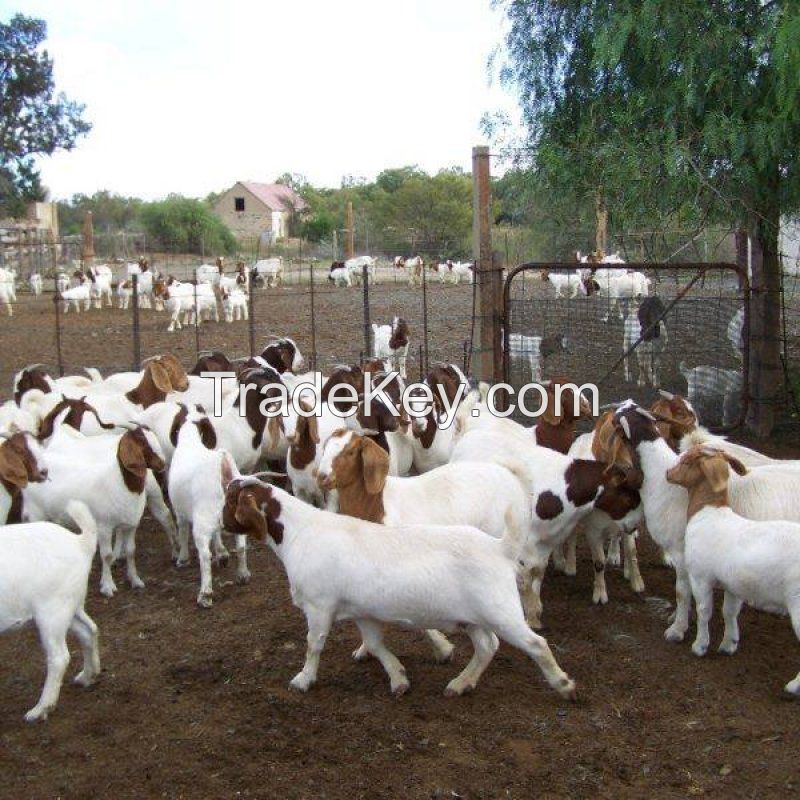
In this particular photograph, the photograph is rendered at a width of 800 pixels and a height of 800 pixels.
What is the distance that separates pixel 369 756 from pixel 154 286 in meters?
20.3

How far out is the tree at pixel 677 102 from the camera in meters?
8.05

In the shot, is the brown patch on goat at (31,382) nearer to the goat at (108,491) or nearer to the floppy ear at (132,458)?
the goat at (108,491)

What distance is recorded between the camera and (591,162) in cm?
917

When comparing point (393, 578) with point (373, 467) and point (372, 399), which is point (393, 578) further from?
point (372, 399)

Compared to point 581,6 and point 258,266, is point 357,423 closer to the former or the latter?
point 581,6

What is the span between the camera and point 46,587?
4.70 metres

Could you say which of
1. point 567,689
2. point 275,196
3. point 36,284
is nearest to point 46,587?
point 567,689

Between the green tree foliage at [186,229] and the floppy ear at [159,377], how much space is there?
3834cm

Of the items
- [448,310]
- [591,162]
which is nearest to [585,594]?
[591,162]

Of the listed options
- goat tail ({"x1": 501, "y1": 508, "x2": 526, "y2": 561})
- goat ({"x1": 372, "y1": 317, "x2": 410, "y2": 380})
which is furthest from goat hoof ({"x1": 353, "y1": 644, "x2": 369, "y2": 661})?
goat ({"x1": 372, "y1": 317, "x2": 410, "y2": 380})

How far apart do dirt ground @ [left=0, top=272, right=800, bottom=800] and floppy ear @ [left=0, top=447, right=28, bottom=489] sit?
2.97ft

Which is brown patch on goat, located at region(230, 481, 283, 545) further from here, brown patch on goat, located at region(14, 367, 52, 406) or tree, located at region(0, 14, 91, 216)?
tree, located at region(0, 14, 91, 216)

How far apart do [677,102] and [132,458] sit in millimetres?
5425

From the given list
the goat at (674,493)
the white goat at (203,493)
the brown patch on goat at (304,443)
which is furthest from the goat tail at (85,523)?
the goat at (674,493)
